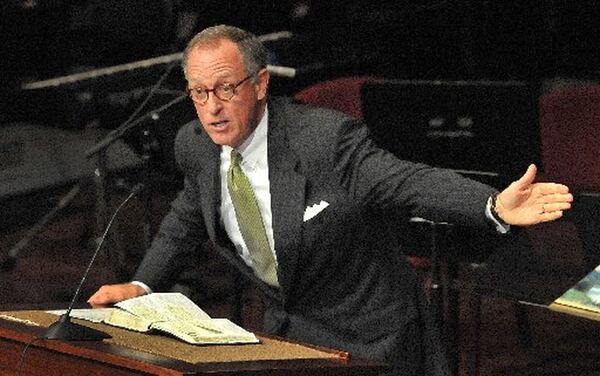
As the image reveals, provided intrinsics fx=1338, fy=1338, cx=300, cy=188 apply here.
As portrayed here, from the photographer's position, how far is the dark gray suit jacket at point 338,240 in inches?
133

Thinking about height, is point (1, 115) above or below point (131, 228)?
above

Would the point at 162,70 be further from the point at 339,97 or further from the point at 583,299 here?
the point at 583,299

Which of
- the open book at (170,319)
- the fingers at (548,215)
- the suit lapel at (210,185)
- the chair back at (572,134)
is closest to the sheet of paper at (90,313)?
the open book at (170,319)

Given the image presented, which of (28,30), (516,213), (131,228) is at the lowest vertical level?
(131,228)

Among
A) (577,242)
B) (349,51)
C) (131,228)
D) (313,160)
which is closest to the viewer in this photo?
(313,160)

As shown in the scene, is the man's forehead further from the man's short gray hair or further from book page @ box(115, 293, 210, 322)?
book page @ box(115, 293, 210, 322)

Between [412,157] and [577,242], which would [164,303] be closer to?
[577,242]

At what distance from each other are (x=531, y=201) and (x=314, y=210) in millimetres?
605

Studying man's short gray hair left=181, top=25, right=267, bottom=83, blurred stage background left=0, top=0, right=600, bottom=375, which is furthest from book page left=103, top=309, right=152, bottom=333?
blurred stage background left=0, top=0, right=600, bottom=375

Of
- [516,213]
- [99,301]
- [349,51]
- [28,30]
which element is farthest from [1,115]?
[516,213]

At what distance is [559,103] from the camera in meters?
5.03

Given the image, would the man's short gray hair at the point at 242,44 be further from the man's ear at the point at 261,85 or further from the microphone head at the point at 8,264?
the microphone head at the point at 8,264

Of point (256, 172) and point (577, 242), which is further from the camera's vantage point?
point (577, 242)

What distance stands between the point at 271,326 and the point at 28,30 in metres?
3.17
